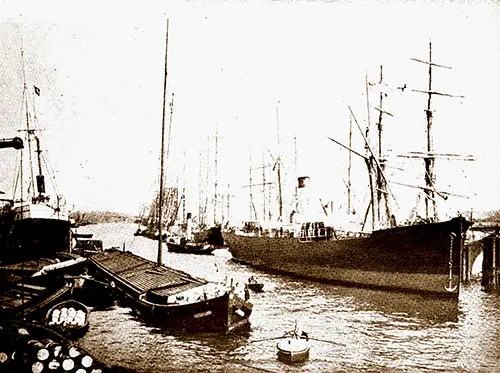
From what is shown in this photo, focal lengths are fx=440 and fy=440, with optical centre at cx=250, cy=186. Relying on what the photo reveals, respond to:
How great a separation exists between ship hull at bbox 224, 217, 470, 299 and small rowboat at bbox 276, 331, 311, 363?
513 inches

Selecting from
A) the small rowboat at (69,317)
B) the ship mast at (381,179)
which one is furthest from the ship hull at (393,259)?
the small rowboat at (69,317)

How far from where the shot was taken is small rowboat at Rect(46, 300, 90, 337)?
1279 centimetres

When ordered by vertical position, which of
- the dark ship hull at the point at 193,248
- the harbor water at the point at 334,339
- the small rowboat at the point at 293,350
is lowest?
the dark ship hull at the point at 193,248

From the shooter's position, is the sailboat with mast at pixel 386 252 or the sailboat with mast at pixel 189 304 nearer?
the sailboat with mast at pixel 189 304

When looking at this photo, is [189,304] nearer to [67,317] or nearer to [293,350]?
[293,350]

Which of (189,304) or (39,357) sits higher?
(39,357)

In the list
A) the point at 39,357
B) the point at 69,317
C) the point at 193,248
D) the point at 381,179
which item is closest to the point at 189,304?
the point at 69,317

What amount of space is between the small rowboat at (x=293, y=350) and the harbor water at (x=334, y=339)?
24 centimetres

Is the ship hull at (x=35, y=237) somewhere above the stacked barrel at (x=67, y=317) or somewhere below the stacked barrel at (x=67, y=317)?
above

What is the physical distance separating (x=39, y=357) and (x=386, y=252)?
69.6 feet

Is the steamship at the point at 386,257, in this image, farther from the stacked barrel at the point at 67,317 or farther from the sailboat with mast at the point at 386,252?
the stacked barrel at the point at 67,317

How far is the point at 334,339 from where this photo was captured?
15.0 meters

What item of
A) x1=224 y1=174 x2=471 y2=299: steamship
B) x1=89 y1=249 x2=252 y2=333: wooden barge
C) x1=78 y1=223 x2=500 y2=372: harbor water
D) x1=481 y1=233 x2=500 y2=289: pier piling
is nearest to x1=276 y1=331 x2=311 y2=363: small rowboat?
x1=78 y1=223 x2=500 y2=372: harbor water

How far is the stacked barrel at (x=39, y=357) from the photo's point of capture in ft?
25.5
